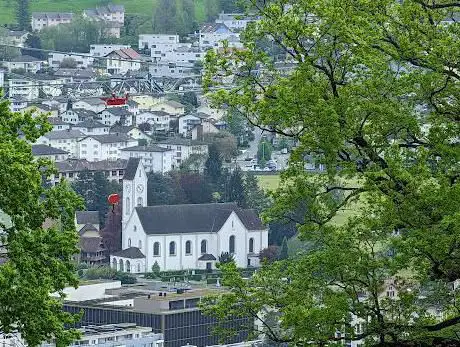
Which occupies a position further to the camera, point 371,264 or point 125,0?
point 125,0

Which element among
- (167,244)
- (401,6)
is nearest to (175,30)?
(167,244)

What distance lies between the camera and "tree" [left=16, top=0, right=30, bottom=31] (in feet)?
270

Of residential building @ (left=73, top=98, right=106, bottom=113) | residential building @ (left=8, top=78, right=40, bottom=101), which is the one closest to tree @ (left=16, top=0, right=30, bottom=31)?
residential building @ (left=8, top=78, right=40, bottom=101)

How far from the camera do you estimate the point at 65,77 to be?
74312 millimetres

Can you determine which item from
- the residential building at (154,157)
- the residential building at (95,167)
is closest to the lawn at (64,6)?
the residential building at (154,157)

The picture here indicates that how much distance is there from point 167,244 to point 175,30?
33.4 meters

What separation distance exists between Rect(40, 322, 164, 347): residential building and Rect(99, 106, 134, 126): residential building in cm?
3306

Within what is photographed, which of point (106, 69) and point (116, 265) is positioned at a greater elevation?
point (106, 69)

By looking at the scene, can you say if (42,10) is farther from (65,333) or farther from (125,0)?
(65,333)

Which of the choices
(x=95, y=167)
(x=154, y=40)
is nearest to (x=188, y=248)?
(x=95, y=167)

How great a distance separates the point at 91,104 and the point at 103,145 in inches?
287

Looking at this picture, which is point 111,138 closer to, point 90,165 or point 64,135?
point 64,135

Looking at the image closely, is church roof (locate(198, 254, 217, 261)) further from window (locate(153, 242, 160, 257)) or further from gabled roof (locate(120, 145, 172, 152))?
gabled roof (locate(120, 145, 172, 152))

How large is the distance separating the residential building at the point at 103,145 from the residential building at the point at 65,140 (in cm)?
18
